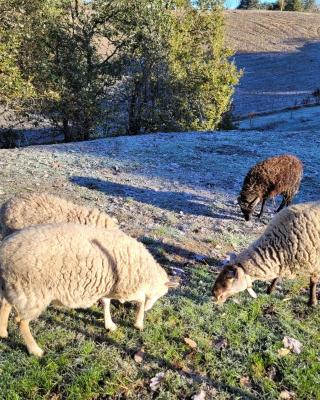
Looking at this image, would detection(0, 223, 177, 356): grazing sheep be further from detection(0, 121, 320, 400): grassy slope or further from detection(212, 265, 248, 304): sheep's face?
detection(212, 265, 248, 304): sheep's face

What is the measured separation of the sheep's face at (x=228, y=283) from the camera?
568 centimetres

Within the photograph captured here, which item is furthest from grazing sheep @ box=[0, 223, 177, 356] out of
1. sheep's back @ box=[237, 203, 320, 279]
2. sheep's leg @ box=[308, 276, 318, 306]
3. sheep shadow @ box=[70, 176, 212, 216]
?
sheep shadow @ box=[70, 176, 212, 216]

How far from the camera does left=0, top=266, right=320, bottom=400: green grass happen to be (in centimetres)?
436

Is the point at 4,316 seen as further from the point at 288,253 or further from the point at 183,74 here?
the point at 183,74

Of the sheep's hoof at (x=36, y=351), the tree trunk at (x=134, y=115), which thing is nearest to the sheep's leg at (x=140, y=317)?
the sheep's hoof at (x=36, y=351)

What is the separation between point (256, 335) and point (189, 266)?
6.38 ft

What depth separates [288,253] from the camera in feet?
19.8

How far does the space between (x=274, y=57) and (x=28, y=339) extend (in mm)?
55366

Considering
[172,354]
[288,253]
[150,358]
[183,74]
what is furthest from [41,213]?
[183,74]

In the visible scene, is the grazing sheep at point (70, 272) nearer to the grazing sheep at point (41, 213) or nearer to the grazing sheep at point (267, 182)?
the grazing sheep at point (41, 213)

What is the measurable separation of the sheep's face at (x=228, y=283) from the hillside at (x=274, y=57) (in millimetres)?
28257

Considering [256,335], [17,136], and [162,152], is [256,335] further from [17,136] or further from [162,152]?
[17,136]

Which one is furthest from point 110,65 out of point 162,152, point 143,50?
point 162,152

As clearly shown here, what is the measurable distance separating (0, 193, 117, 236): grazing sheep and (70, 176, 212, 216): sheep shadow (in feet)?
13.1
